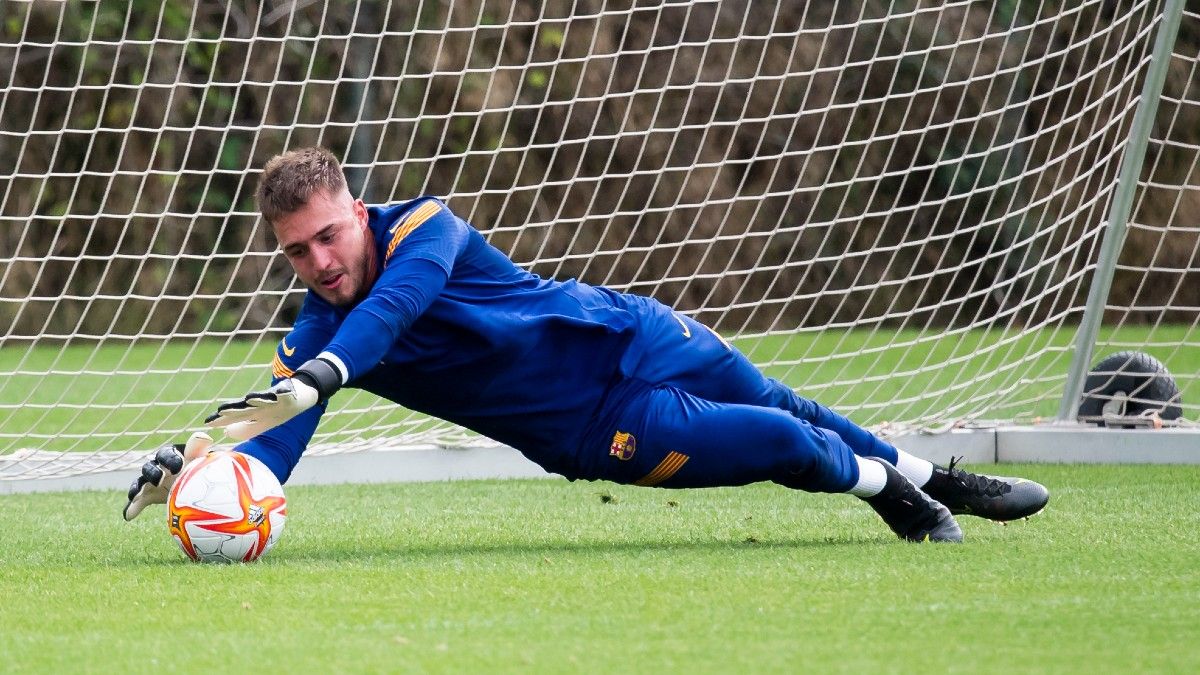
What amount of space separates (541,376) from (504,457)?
2262 millimetres

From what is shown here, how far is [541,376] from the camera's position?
4035 mm

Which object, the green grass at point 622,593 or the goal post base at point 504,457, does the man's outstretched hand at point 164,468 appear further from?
the goal post base at point 504,457

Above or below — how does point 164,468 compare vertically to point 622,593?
below

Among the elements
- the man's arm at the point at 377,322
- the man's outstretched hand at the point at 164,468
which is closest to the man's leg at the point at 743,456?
the man's arm at the point at 377,322

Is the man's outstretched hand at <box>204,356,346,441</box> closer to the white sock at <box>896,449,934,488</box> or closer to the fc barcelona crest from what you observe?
the fc barcelona crest

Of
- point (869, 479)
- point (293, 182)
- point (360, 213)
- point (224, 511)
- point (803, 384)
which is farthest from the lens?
point (803, 384)

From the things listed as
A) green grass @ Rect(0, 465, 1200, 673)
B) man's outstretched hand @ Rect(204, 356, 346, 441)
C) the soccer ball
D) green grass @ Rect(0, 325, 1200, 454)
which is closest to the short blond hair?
man's outstretched hand @ Rect(204, 356, 346, 441)

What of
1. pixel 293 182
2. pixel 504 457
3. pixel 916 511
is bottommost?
pixel 504 457

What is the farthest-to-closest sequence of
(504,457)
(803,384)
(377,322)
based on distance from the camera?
(803,384) < (504,457) < (377,322)

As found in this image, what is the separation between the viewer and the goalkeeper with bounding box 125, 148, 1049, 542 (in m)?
3.83

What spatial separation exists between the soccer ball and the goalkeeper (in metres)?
0.15

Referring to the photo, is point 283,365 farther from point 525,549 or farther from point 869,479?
point 869,479

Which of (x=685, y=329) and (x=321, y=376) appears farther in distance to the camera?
(x=685, y=329)

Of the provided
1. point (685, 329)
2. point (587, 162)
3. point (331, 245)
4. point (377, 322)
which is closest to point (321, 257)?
point (331, 245)
